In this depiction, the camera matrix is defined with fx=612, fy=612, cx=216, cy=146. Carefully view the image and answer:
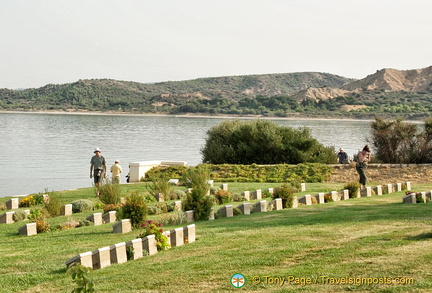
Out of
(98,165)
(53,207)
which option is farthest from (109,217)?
(98,165)

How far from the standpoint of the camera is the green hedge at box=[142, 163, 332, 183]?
2628cm

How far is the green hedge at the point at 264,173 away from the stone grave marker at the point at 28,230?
46.2 feet

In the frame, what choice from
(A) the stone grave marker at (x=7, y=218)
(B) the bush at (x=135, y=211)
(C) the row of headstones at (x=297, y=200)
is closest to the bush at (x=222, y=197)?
(C) the row of headstones at (x=297, y=200)

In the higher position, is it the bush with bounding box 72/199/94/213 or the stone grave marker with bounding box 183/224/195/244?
the stone grave marker with bounding box 183/224/195/244

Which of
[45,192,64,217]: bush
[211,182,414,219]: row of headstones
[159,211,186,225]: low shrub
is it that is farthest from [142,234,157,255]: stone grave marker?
[45,192,64,217]: bush

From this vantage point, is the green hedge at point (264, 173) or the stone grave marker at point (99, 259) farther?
the green hedge at point (264, 173)

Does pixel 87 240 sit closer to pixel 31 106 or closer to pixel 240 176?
pixel 240 176

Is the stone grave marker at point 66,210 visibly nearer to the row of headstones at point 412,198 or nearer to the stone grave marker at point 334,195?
the stone grave marker at point 334,195

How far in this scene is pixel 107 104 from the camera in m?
178

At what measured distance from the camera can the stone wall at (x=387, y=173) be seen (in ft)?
→ 87.0

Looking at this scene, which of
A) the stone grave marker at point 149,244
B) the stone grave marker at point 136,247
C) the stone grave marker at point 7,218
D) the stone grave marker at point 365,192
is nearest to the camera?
the stone grave marker at point 136,247

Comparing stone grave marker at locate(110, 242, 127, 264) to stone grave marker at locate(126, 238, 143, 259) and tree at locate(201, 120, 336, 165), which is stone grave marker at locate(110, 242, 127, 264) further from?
tree at locate(201, 120, 336, 165)

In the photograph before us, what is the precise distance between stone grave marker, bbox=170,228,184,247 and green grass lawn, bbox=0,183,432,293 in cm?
21

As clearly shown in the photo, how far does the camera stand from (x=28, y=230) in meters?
12.2
